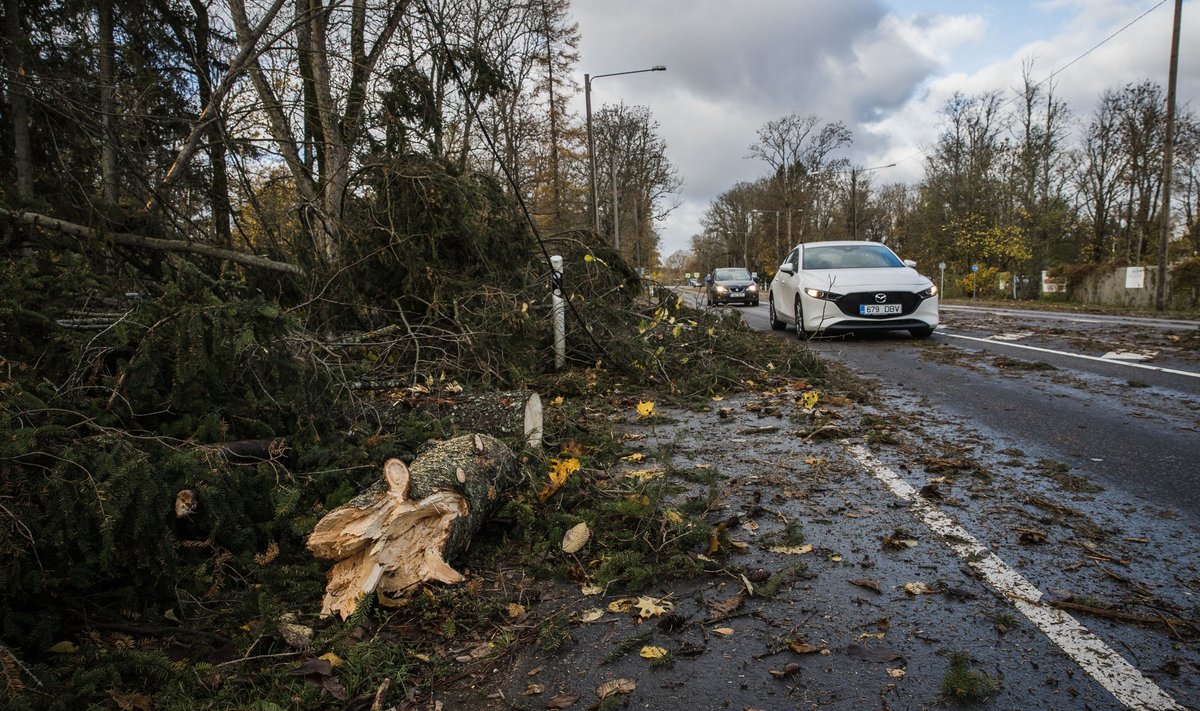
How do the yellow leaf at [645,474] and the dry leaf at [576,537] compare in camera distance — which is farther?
the yellow leaf at [645,474]

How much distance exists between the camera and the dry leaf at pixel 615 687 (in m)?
2.16

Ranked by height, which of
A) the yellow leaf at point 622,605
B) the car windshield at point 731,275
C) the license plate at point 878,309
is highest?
the car windshield at point 731,275

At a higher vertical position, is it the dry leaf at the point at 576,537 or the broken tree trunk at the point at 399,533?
the broken tree trunk at the point at 399,533

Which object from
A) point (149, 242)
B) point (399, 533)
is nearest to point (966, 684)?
point (399, 533)

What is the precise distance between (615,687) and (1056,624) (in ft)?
5.24

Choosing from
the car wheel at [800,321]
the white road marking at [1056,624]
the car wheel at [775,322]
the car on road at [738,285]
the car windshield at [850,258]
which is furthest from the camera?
the car on road at [738,285]

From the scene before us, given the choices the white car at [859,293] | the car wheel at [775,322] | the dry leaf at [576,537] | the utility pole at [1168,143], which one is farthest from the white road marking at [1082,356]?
the utility pole at [1168,143]

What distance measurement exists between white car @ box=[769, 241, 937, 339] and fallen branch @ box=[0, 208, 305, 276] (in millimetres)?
7706

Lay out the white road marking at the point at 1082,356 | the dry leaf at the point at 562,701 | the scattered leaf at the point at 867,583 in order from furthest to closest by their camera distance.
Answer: the white road marking at the point at 1082,356
the scattered leaf at the point at 867,583
the dry leaf at the point at 562,701

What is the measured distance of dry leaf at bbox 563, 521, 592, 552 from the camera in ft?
10.5

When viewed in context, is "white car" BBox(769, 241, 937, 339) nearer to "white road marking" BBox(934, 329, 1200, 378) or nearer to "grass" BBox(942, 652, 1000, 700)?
"white road marking" BBox(934, 329, 1200, 378)

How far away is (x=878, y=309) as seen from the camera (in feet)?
35.7

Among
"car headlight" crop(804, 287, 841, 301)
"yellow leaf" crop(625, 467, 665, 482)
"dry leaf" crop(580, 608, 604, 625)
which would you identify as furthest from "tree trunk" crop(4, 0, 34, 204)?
"car headlight" crop(804, 287, 841, 301)

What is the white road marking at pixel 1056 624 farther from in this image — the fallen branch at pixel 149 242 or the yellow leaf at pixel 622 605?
the fallen branch at pixel 149 242
